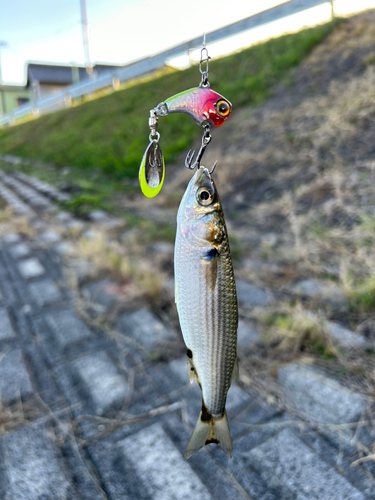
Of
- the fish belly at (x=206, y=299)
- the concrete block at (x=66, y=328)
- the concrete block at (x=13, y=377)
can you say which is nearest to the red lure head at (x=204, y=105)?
the fish belly at (x=206, y=299)

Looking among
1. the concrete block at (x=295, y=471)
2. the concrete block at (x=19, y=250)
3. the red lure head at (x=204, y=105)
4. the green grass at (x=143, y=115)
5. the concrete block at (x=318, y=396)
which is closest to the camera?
the red lure head at (x=204, y=105)

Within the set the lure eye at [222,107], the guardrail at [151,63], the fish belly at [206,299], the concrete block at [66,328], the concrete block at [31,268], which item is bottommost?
the concrete block at [66,328]

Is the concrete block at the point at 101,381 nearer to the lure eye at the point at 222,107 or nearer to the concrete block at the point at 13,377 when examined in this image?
the concrete block at the point at 13,377

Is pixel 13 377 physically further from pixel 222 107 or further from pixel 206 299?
pixel 222 107

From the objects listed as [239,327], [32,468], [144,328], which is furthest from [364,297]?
[32,468]

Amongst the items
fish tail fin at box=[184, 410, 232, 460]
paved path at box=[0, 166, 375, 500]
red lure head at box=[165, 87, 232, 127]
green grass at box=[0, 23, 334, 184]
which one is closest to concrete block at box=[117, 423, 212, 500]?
paved path at box=[0, 166, 375, 500]

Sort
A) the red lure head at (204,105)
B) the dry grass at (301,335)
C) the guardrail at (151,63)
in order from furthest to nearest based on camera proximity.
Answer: the guardrail at (151,63)
the dry grass at (301,335)
the red lure head at (204,105)

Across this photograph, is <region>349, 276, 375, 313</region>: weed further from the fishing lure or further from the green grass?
the green grass
